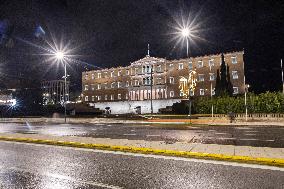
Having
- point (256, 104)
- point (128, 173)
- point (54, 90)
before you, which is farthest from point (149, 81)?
point (54, 90)

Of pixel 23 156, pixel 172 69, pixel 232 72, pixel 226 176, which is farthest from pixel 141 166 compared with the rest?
pixel 172 69

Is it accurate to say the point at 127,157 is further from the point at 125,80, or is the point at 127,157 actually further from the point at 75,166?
the point at 125,80

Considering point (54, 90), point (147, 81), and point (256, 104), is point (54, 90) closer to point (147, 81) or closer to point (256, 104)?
point (147, 81)

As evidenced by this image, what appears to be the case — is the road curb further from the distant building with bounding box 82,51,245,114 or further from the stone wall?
the distant building with bounding box 82,51,245,114

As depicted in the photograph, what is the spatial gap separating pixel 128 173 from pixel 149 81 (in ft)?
246

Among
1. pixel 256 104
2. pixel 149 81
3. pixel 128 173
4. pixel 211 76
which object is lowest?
pixel 128 173

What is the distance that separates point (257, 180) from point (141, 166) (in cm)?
360

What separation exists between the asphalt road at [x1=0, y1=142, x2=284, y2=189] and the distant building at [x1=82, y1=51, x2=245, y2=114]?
189 ft

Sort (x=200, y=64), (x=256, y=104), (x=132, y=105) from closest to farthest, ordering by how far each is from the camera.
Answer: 1. (x=256, y=104)
2. (x=132, y=105)
3. (x=200, y=64)

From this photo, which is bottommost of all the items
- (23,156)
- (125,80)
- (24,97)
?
(23,156)

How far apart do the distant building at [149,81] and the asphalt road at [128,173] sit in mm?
57529

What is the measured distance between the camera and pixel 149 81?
8300 cm

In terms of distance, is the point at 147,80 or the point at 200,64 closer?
the point at 200,64

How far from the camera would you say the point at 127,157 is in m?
10.8
